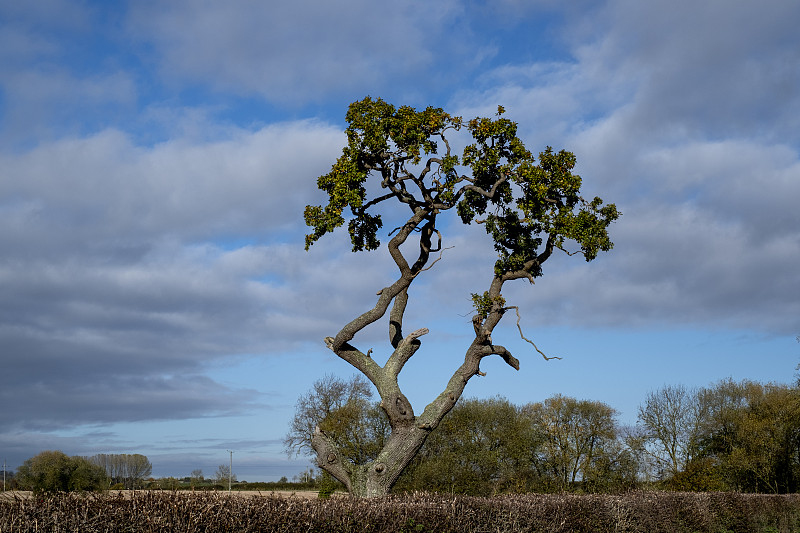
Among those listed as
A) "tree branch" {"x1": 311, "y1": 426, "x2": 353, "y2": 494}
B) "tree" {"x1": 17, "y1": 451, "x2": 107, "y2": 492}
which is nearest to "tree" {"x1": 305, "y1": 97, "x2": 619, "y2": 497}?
"tree branch" {"x1": 311, "y1": 426, "x2": 353, "y2": 494}

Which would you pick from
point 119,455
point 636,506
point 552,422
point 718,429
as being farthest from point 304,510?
point 119,455

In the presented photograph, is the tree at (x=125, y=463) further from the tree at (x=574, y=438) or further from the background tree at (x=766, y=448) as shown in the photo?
the background tree at (x=766, y=448)

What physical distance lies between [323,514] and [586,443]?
38.0 meters

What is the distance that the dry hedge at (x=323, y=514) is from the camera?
6145mm

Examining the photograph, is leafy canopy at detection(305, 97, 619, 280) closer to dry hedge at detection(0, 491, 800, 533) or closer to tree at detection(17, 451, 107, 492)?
dry hedge at detection(0, 491, 800, 533)

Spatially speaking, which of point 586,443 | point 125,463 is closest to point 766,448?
point 586,443

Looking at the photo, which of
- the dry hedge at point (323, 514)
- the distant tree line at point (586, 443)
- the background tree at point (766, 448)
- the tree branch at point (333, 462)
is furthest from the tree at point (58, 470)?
the background tree at point (766, 448)

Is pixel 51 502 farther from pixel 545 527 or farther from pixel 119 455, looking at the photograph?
pixel 119 455

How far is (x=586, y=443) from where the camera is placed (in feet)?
140

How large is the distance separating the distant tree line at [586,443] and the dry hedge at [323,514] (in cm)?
1806

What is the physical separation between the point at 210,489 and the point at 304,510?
3.53 ft

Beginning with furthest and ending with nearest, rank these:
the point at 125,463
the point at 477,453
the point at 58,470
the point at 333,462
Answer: the point at 125,463 < the point at 58,470 < the point at 477,453 < the point at 333,462

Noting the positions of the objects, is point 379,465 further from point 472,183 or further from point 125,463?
point 125,463

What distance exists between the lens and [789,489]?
38.4 metres
